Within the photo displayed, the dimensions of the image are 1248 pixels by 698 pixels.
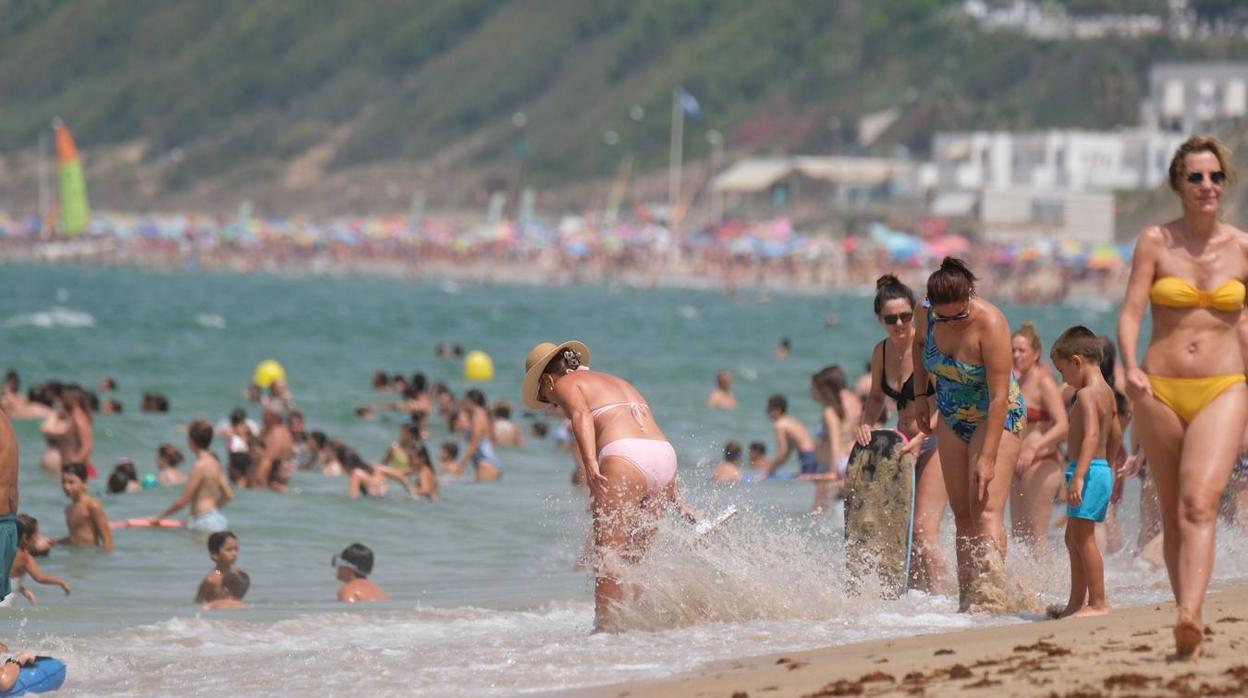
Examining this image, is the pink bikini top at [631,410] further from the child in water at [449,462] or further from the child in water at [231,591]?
the child in water at [449,462]

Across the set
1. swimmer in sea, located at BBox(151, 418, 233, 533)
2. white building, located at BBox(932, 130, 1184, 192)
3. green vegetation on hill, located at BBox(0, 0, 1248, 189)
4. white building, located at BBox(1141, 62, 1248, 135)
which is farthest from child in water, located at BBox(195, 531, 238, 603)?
green vegetation on hill, located at BBox(0, 0, 1248, 189)

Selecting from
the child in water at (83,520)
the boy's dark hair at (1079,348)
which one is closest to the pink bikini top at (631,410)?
the boy's dark hair at (1079,348)

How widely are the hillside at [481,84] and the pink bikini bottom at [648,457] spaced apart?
83949 millimetres

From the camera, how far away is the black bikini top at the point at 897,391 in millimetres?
8164

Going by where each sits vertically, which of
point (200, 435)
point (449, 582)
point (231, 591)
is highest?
point (200, 435)

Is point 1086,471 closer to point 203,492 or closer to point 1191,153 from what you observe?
point 1191,153

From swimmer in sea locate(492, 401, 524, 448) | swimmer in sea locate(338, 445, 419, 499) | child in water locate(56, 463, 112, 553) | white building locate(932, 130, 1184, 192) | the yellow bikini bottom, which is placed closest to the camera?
the yellow bikini bottom

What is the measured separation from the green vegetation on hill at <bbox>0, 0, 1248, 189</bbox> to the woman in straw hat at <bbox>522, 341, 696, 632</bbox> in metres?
84.0

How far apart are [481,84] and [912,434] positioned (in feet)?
388

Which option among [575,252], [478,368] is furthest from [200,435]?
[575,252]

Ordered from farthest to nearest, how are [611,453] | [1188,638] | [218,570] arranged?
[218,570] → [611,453] → [1188,638]

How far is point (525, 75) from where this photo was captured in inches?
4921

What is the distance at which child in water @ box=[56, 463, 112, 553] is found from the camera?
1211cm

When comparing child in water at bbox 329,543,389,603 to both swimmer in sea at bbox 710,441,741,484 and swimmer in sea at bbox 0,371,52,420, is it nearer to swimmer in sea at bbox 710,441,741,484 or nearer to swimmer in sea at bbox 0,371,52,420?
swimmer in sea at bbox 710,441,741,484
